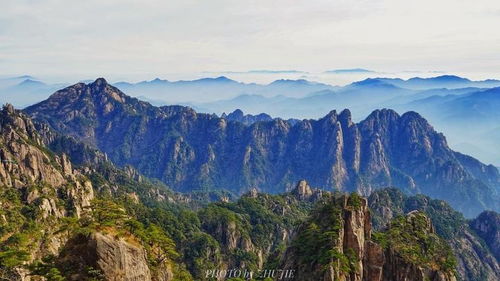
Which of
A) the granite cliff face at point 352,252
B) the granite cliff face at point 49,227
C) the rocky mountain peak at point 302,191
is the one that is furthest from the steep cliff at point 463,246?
the granite cliff face at point 49,227

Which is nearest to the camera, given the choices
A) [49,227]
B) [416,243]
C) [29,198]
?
[416,243]

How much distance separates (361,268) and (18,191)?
74606 mm

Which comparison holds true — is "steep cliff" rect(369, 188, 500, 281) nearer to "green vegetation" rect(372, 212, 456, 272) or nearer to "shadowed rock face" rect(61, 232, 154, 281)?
"green vegetation" rect(372, 212, 456, 272)

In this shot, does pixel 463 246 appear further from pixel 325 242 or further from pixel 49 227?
pixel 49 227

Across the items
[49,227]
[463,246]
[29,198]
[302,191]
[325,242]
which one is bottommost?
[463,246]

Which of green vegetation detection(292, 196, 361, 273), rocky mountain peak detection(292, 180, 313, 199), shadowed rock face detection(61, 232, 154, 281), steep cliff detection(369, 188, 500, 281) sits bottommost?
steep cliff detection(369, 188, 500, 281)

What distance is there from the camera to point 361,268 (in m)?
64.2

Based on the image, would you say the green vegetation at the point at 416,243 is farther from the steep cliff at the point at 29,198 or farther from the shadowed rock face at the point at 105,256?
the steep cliff at the point at 29,198

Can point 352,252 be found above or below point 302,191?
above

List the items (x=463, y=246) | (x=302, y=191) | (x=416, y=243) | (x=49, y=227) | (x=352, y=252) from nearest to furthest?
(x=352, y=252) < (x=416, y=243) < (x=49, y=227) < (x=463, y=246) < (x=302, y=191)

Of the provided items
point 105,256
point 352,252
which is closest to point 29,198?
point 105,256

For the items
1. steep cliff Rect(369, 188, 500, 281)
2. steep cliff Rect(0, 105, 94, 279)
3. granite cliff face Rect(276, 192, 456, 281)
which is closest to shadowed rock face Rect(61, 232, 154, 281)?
steep cliff Rect(0, 105, 94, 279)

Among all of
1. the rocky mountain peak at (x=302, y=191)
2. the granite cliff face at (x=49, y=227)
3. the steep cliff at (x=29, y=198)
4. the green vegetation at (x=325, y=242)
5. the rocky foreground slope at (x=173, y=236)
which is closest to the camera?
the granite cliff face at (x=49, y=227)

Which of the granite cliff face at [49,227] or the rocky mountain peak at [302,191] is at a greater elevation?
the granite cliff face at [49,227]
